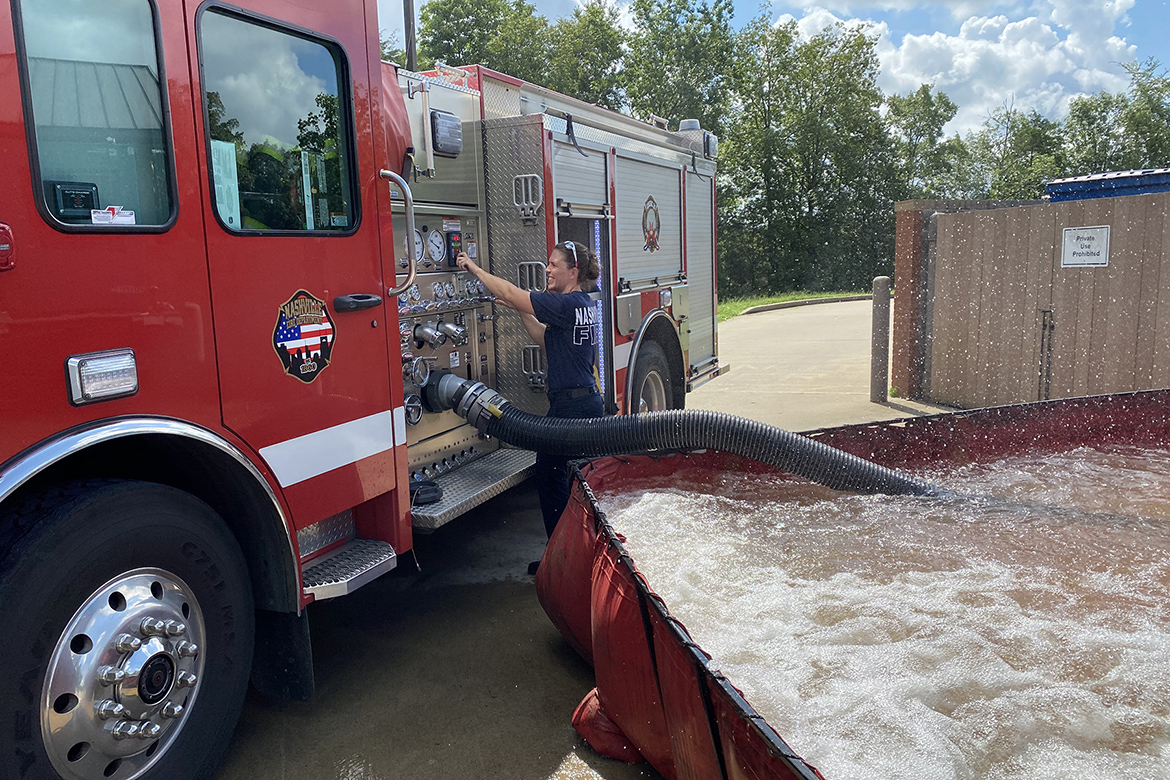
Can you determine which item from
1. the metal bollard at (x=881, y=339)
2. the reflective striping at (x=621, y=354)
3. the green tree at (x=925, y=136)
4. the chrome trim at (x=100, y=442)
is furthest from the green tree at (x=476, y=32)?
the chrome trim at (x=100, y=442)

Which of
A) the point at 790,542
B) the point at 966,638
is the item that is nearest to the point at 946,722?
the point at 966,638

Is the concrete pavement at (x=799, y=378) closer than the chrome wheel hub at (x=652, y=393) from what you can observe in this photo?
No

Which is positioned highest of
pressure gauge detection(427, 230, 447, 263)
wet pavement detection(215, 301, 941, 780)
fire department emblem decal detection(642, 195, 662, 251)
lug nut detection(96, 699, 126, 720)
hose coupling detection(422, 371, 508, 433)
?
fire department emblem decal detection(642, 195, 662, 251)

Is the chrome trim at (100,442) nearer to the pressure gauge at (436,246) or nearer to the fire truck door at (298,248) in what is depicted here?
the fire truck door at (298,248)

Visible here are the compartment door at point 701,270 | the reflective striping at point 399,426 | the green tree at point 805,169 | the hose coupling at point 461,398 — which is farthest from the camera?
the green tree at point 805,169

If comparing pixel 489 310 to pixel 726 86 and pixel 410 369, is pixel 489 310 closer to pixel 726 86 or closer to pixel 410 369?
pixel 410 369

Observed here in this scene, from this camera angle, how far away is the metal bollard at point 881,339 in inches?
351

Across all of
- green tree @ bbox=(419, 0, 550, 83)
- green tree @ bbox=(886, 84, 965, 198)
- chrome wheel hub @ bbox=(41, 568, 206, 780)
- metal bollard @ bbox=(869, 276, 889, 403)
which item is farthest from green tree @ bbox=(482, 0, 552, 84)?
chrome wheel hub @ bbox=(41, 568, 206, 780)

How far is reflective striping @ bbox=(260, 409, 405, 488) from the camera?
10.2 feet

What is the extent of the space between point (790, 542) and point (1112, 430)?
2.55m

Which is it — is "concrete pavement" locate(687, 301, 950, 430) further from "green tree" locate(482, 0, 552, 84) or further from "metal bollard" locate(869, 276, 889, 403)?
"green tree" locate(482, 0, 552, 84)

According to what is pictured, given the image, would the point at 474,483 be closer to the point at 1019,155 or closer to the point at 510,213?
the point at 510,213

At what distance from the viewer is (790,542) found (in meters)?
3.82

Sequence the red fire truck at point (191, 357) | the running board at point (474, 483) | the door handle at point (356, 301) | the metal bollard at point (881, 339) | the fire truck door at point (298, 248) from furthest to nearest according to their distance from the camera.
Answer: the metal bollard at point (881, 339), the running board at point (474, 483), the door handle at point (356, 301), the fire truck door at point (298, 248), the red fire truck at point (191, 357)
